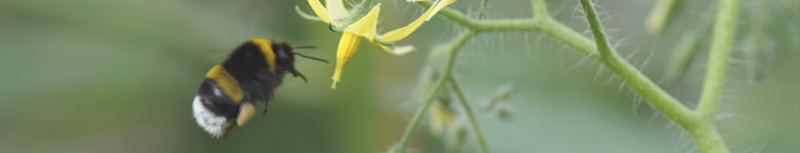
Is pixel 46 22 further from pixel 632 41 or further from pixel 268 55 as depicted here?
pixel 632 41

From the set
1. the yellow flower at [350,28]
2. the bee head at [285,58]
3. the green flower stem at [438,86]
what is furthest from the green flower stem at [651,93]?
the bee head at [285,58]

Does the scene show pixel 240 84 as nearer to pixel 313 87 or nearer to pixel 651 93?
pixel 651 93

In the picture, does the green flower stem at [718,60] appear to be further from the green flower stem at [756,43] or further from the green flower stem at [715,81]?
the green flower stem at [756,43]

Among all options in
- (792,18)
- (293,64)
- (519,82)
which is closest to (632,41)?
(519,82)

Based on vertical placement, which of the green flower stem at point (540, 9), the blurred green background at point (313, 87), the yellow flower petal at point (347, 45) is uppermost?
the yellow flower petal at point (347, 45)

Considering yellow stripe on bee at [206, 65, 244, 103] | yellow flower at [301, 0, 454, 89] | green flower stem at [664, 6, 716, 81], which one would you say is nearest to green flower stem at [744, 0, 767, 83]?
green flower stem at [664, 6, 716, 81]

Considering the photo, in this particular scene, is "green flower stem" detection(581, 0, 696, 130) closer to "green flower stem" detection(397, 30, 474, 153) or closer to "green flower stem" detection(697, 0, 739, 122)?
"green flower stem" detection(697, 0, 739, 122)

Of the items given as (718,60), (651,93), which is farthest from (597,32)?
(718,60)
